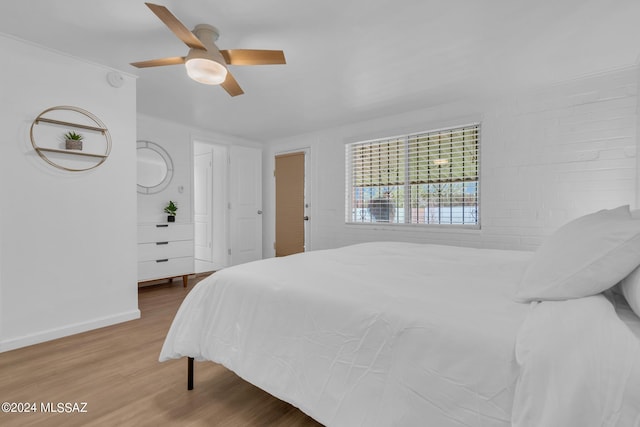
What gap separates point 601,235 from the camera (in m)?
0.97

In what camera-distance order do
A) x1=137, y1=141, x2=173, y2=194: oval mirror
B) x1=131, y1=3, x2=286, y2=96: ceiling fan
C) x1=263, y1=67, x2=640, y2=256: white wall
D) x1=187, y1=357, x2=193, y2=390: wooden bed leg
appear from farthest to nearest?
x1=137, y1=141, x2=173, y2=194: oval mirror, x1=263, y1=67, x2=640, y2=256: white wall, x1=131, y1=3, x2=286, y2=96: ceiling fan, x1=187, y1=357, x2=193, y2=390: wooden bed leg

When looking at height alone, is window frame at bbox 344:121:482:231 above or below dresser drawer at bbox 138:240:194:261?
above

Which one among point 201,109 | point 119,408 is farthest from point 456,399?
point 201,109

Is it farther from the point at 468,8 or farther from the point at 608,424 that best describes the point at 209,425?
the point at 468,8

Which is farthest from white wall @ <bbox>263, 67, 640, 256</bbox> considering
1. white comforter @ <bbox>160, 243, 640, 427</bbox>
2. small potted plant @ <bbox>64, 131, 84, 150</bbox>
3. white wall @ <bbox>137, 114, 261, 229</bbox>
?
small potted plant @ <bbox>64, 131, 84, 150</bbox>

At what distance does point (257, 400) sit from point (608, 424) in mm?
1516

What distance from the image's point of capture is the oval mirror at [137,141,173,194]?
4.06m

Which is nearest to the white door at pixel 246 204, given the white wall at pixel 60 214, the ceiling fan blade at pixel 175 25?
the white wall at pixel 60 214

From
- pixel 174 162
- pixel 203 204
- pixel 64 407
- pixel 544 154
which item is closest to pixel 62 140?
pixel 174 162

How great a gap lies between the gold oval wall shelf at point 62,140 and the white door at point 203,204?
2744 mm

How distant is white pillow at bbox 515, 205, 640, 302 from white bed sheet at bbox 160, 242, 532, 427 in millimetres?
105

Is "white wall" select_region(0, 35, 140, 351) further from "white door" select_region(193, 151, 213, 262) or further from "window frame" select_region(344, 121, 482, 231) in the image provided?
"window frame" select_region(344, 121, 482, 231)

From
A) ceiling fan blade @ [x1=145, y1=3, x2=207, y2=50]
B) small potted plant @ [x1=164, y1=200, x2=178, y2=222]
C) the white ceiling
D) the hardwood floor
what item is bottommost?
the hardwood floor

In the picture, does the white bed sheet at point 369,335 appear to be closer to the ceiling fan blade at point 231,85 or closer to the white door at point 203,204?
the ceiling fan blade at point 231,85
